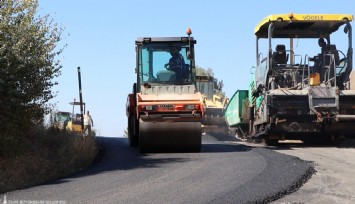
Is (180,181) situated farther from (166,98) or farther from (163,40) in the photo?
(163,40)

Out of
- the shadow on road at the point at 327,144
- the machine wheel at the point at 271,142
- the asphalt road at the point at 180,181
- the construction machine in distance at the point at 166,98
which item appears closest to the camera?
the asphalt road at the point at 180,181

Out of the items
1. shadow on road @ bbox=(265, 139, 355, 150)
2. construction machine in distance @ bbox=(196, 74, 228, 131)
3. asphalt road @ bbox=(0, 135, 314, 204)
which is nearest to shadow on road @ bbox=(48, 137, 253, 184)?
asphalt road @ bbox=(0, 135, 314, 204)

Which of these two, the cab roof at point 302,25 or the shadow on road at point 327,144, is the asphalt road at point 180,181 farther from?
the cab roof at point 302,25

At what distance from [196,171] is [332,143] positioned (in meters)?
7.92

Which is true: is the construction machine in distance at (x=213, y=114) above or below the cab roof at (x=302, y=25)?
below

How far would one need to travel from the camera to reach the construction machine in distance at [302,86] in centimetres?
1500

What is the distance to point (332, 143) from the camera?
16438 millimetres

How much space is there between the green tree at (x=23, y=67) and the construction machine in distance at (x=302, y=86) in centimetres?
600

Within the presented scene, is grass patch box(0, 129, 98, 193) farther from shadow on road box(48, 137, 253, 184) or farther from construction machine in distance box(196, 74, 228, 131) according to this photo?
construction machine in distance box(196, 74, 228, 131)

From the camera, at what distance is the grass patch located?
9765 mm

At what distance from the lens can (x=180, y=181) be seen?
865 centimetres

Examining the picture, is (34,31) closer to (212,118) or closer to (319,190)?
(319,190)

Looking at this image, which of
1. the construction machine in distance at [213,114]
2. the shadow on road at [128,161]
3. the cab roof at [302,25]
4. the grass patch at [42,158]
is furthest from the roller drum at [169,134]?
the construction machine in distance at [213,114]

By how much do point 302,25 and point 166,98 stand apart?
5.50 meters
